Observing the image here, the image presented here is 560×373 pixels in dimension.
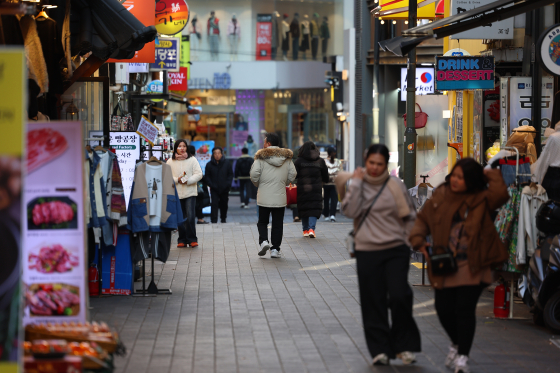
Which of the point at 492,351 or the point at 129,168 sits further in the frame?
the point at 129,168

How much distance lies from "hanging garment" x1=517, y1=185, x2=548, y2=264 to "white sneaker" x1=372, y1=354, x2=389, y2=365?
2.38m

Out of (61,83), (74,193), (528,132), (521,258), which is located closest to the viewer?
(74,193)

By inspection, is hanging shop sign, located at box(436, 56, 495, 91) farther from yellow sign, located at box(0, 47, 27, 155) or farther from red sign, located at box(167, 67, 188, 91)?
red sign, located at box(167, 67, 188, 91)

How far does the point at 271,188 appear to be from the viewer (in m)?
12.9

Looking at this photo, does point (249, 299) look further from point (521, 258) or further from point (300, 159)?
point (300, 159)

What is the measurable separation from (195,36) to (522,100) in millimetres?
32468

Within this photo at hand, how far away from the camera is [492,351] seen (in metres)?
7.02

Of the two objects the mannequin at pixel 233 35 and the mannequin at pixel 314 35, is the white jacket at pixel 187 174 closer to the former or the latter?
the mannequin at pixel 233 35

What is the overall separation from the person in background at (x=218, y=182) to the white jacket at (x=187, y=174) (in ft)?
17.9

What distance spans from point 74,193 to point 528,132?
280 inches

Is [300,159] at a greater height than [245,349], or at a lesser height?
greater

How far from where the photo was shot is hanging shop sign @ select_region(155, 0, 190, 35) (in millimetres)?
18531

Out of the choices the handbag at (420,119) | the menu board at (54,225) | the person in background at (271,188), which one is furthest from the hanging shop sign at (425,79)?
the menu board at (54,225)

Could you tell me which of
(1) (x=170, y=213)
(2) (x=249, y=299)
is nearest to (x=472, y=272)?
(2) (x=249, y=299)
